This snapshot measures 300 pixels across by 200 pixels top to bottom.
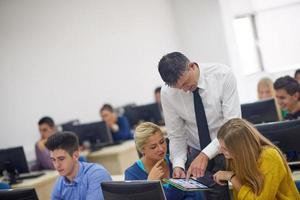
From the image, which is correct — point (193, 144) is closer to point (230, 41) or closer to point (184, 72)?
point (184, 72)

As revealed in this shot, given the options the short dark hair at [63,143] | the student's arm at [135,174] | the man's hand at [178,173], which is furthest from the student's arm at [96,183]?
the man's hand at [178,173]

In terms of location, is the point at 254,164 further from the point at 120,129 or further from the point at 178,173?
the point at 120,129

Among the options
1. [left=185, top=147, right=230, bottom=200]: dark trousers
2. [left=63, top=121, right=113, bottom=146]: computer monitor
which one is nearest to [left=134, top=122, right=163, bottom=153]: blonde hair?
[left=185, top=147, right=230, bottom=200]: dark trousers

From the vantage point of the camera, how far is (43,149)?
5.37 m

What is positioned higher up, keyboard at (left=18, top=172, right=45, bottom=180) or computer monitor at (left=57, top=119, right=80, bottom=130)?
computer monitor at (left=57, top=119, right=80, bottom=130)

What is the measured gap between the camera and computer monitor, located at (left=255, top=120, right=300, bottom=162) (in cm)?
274

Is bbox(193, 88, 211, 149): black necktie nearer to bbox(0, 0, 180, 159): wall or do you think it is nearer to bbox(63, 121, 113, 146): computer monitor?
bbox(63, 121, 113, 146): computer monitor

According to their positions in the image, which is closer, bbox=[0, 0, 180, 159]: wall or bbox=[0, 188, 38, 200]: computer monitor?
bbox=[0, 188, 38, 200]: computer monitor

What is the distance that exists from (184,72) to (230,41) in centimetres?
637

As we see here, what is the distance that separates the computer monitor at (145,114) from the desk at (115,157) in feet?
2.85

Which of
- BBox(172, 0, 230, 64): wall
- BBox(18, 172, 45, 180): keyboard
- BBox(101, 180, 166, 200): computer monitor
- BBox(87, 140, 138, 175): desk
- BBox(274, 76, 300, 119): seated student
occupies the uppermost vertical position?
BBox(172, 0, 230, 64): wall

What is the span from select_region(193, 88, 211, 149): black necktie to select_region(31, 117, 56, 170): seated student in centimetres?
298

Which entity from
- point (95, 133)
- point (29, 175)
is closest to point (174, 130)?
point (29, 175)

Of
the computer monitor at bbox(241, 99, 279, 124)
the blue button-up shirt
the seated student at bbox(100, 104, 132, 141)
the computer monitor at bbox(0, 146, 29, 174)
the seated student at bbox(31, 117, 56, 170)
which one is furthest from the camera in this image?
the seated student at bbox(100, 104, 132, 141)
